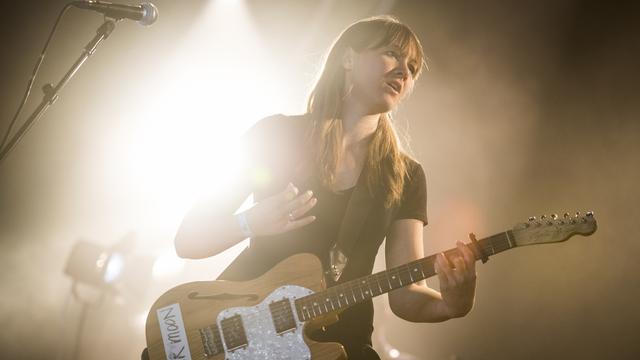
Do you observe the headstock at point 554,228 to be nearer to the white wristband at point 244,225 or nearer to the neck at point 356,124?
the neck at point 356,124

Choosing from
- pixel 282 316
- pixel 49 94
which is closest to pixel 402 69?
pixel 282 316

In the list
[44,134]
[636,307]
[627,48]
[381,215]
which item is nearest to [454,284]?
[381,215]

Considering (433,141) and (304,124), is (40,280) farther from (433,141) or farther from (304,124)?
(433,141)

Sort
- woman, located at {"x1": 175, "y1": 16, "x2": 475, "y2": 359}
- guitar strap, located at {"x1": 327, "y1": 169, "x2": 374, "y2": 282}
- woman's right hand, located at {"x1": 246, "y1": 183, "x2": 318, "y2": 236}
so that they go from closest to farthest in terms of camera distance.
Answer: woman's right hand, located at {"x1": 246, "y1": 183, "x2": 318, "y2": 236} → woman, located at {"x1": 175, "y1": 16, "x2": 475, "y2": 359} → guitar strap, located at {"x1": 327, "y1": 169, "x2": 374, "y2": 282}

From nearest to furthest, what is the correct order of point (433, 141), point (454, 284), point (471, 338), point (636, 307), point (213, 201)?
point (454, 284), point (213, 201), point (636, 307), point (471, 338), point (433, 141)

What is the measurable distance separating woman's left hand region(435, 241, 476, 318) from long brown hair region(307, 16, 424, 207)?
53 centimetres

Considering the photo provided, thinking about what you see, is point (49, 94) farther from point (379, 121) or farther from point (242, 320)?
point (379, 121)

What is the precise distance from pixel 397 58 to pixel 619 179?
327 cm

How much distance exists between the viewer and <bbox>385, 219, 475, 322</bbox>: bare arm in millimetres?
2553

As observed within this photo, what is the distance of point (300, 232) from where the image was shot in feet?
9.04

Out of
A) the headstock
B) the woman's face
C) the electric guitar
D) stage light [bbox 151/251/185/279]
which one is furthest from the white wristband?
stage light [bbox 151/251/185/279]

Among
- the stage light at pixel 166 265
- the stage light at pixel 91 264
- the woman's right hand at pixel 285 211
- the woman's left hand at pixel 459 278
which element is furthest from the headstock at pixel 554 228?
the stage light at pixel 166 265

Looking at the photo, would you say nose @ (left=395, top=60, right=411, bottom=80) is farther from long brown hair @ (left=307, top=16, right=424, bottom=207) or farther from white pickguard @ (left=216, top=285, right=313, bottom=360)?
white pickguard @ (left=216, top=285, right=313, bottom=360)

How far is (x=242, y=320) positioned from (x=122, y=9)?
215 centimetres
